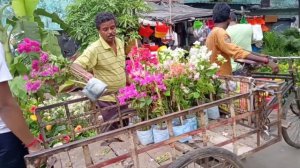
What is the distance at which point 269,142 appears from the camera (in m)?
2.52

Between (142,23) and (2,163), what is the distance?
507cm

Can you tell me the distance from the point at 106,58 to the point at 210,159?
4.91ft

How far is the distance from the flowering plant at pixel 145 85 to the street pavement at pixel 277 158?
1523 mm

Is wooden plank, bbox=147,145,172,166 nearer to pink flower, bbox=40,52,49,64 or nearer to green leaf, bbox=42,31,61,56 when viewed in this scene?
pink flower, bbox=40,52,49,64

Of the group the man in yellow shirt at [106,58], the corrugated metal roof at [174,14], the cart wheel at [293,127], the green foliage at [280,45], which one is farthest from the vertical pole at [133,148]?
the green foliage at [280,45]

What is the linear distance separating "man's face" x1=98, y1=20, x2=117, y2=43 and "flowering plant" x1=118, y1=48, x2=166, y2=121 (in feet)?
2.60

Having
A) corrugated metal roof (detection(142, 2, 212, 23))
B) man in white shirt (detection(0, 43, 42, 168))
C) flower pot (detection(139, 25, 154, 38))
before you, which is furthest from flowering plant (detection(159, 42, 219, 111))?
corrugated metal roof (detection(142, 2, 212, 23))

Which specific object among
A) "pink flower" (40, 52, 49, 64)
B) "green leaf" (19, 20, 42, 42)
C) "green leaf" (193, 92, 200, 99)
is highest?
"green leaf" (19, 20, 42, 42)

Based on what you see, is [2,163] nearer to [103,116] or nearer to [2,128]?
[2,128]

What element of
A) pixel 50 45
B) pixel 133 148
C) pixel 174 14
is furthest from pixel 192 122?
pixel 174 14

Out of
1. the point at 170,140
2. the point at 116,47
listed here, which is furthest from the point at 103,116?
the point at 170,140

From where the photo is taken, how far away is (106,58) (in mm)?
3258

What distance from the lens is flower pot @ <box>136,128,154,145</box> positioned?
2.41 m

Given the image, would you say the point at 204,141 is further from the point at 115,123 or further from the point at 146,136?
the point at 115,123
